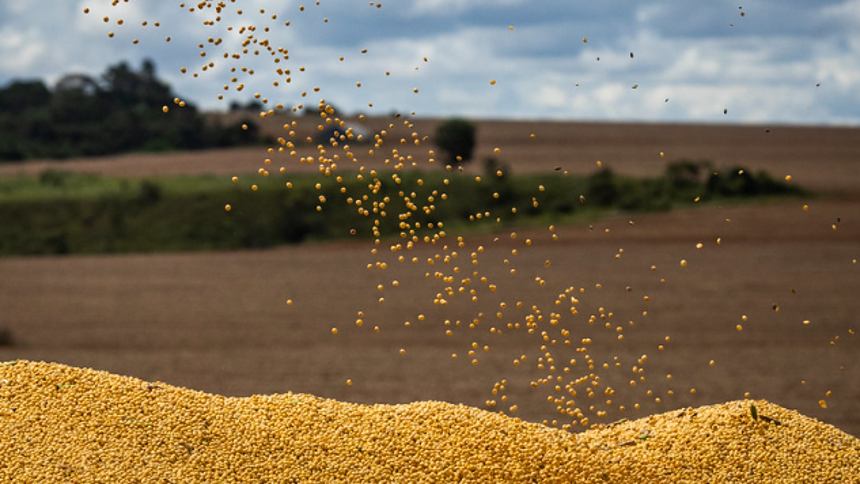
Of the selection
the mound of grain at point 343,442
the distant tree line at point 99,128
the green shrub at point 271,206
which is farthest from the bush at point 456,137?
the mound of grain at point 343,442

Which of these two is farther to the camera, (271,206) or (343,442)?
(271,206)

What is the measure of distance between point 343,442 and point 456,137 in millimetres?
23826

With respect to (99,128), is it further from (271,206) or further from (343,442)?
(343,442)

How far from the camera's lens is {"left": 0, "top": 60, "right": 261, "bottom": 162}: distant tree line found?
35.8 meters

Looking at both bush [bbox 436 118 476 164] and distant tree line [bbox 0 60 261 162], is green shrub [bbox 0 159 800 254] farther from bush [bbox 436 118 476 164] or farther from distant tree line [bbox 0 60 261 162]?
distant tree line [bbox 0 60 261 162]

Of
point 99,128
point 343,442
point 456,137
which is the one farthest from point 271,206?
point 343,442

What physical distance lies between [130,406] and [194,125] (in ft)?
102

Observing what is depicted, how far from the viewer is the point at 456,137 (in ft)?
96.5

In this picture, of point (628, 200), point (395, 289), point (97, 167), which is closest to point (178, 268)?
point (395, 289)

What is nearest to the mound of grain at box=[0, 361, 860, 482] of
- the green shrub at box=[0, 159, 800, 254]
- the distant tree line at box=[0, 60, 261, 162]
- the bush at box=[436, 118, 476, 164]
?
the green shrub at box=[0, 159, 800, 254]

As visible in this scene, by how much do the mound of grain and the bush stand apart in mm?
22941

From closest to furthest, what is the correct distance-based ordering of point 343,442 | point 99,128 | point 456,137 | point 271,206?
point 343,442 < point 271,206 < point 456,137 < point 99,128

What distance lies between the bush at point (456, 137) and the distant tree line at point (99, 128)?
7.60 meters

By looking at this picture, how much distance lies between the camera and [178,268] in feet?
73.1
